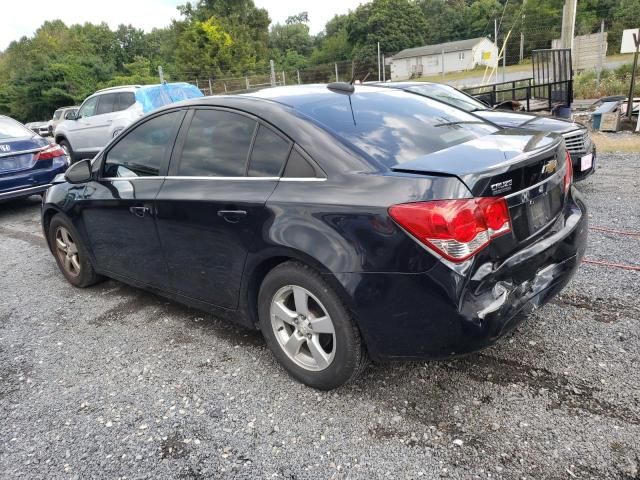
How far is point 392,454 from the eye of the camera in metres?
2.28

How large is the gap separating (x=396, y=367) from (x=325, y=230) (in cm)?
101

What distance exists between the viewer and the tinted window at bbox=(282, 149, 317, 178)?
8.63ft

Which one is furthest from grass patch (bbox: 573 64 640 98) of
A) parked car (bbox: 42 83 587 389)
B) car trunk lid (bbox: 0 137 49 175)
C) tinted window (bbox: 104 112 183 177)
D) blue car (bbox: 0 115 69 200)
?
car trunk lid (bbox: 0 137 49 175)

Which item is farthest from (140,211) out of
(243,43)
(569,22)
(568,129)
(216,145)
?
(243,43)

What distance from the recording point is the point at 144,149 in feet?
11.9

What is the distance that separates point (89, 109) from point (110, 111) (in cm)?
88

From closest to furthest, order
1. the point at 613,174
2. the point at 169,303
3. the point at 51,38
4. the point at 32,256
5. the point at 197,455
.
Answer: the point at 197,455, the point at 169,303, the point at 32,256, the point at 613,174, the point at 51,38

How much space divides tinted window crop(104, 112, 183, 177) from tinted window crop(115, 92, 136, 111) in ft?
27.4

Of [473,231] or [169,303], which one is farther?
[169,303]

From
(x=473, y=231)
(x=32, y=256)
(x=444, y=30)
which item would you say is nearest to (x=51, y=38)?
(x=444, y=30)

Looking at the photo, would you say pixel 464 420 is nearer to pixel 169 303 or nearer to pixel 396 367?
pixel 396 367

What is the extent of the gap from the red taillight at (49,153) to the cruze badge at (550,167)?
7589mm

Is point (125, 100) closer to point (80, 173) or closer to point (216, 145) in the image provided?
point (80, 173)

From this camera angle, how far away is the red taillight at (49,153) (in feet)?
25.6
